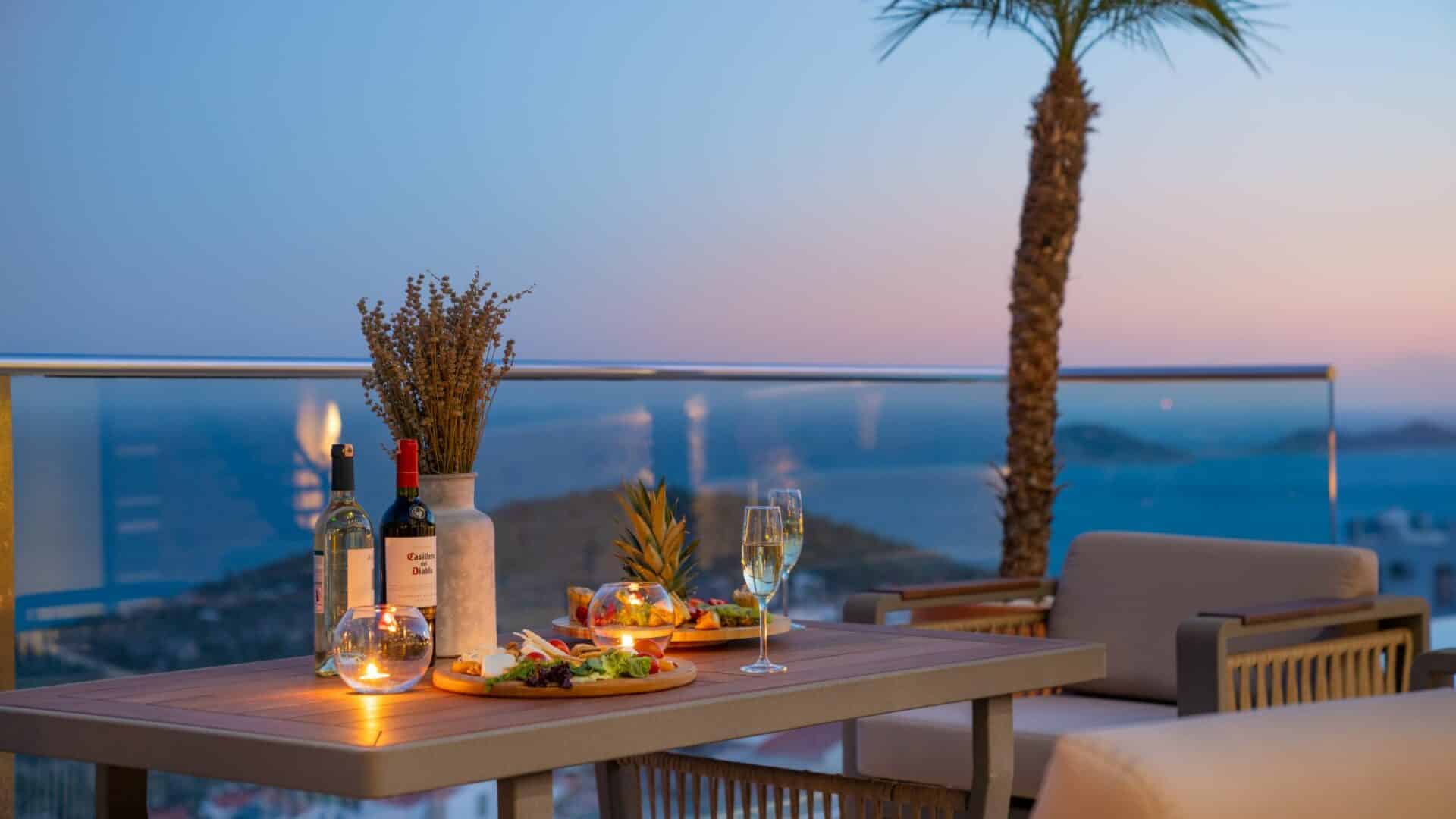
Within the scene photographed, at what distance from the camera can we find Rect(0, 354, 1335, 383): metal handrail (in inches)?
142

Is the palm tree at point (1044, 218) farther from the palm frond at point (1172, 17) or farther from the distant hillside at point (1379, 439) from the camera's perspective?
the distant hillside at point (1379, 439)

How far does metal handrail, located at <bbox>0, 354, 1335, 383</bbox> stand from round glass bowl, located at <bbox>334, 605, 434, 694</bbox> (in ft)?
5.50

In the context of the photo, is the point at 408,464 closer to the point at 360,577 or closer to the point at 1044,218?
the point at 360,577

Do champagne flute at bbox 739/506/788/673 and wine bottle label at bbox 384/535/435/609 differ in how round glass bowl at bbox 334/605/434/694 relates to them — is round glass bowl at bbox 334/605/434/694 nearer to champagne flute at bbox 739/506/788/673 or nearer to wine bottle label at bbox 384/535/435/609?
wine bottle label at bbox 384/535/435/609

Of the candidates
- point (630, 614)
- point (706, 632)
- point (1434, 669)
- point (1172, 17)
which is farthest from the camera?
point (1172, 17)

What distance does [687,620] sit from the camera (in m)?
2.50

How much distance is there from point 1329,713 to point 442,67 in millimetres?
6477

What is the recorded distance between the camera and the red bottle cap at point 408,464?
85.7 inches

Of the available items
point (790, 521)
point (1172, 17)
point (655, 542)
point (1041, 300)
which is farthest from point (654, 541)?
point (1172, 17)

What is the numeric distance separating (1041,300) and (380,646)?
3701 millimetres

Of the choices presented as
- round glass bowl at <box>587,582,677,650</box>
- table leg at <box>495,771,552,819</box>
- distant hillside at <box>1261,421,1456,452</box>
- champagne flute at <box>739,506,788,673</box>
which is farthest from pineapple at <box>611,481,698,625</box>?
distant hillside at <box>1261,421,1456,452</box>

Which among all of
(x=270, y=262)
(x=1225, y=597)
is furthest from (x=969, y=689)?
(x=270, y=262)

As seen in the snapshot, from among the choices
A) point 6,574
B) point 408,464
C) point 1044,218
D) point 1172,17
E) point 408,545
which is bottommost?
point 6,574

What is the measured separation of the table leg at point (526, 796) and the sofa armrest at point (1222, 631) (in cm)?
160
